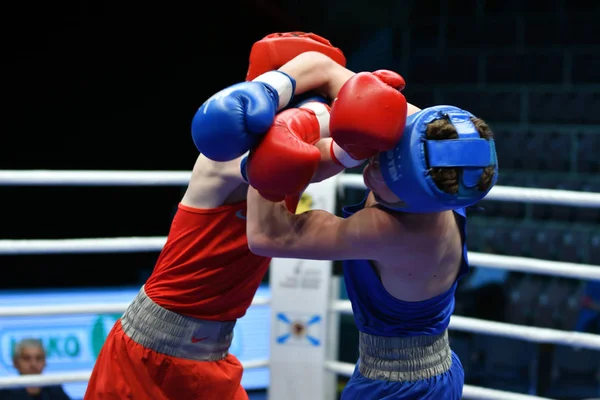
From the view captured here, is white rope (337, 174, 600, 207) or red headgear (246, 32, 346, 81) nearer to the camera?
red headgear (246, 32, 346, 81)

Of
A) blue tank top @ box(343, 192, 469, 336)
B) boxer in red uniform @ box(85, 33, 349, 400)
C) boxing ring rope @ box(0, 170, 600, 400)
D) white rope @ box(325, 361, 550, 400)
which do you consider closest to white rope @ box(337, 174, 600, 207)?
boxing ring rope @ box(0, 170, 600, 400)

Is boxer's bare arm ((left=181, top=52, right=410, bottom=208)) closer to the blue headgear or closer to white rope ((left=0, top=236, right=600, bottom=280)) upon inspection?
the blue headgear

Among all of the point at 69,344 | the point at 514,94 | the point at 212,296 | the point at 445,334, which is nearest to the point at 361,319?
the point at 445,334

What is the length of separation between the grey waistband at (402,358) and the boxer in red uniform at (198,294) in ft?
1.08

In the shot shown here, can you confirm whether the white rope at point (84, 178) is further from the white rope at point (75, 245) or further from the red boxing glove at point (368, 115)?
the red boxing glove at point (368, 115)

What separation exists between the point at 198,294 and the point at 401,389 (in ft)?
1.65

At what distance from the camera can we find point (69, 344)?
331cm

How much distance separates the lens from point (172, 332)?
5.28 feet

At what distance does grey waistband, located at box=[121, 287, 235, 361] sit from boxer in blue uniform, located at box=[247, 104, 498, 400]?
1.14 feet

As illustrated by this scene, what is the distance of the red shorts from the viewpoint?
5.24 feet

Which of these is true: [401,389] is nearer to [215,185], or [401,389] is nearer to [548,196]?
[215,185]

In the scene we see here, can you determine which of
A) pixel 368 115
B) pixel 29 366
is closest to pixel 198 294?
pixel 368 115

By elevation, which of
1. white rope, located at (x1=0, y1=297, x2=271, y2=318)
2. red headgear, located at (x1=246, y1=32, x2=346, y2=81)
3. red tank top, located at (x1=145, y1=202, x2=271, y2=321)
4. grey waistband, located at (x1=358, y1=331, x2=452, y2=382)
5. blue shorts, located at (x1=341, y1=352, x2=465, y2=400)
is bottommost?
white rope, located at (x1=0, y1=297, x2=271, y2=318)

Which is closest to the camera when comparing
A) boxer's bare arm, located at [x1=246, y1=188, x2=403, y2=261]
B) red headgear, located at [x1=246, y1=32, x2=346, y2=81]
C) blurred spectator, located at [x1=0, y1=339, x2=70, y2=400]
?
boxer's bare arm, located at [x1=246, y1=188, x2=403, y2=261]
